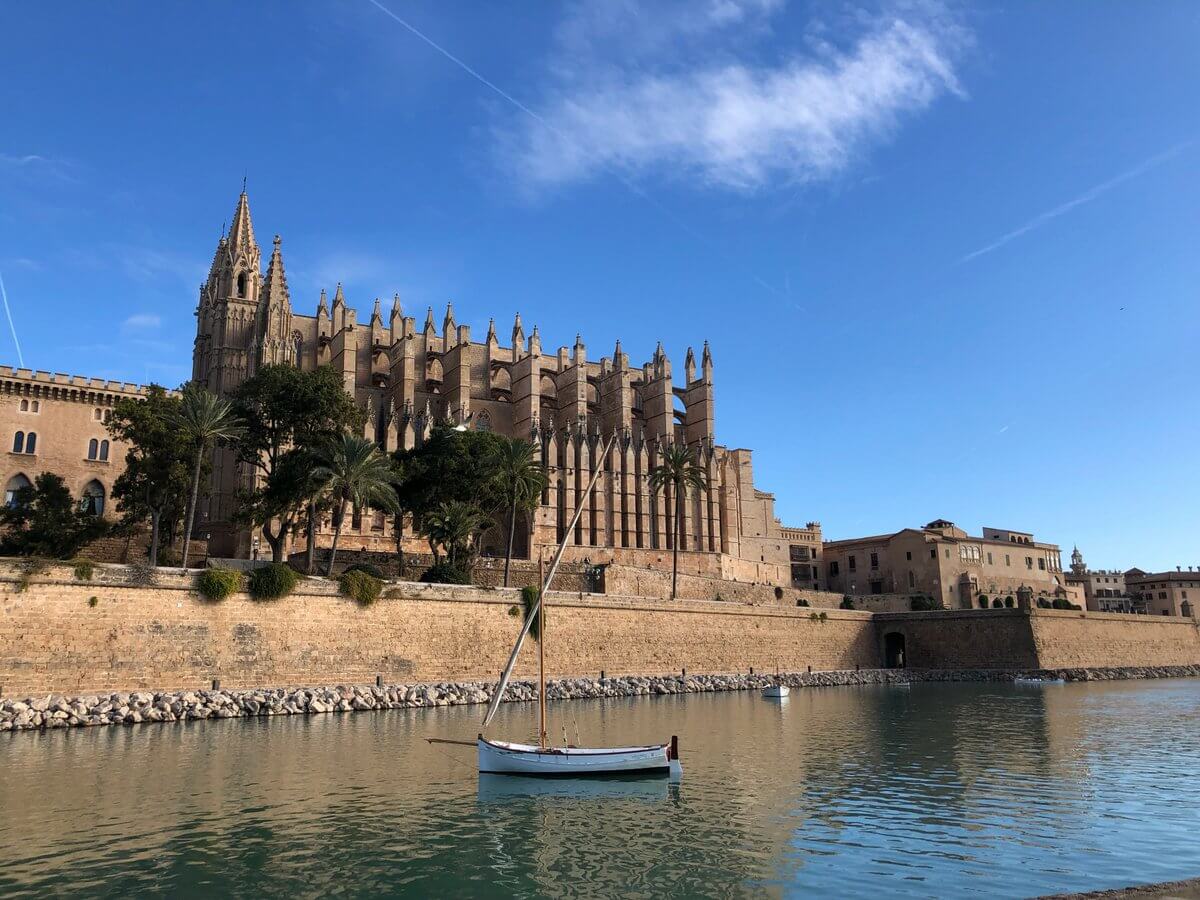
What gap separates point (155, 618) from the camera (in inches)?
1148

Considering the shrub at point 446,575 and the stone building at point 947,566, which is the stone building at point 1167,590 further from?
the shrub at point 446,575

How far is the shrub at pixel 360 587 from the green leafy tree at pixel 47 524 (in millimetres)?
12474

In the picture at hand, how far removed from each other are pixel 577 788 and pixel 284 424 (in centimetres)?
2643

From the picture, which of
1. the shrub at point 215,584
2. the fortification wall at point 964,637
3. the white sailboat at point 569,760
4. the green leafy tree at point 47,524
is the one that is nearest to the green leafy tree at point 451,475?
the green leafy tree at point 47,524

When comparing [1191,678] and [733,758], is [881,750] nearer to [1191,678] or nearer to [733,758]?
[733,758]

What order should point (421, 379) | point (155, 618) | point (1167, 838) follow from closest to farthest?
point (1167, 838)
point (155, 618)
point (421, 379)

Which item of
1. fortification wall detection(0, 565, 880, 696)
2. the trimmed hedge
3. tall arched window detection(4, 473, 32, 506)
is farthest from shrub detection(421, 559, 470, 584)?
tall arched window detection(4, 473, 32, 506)

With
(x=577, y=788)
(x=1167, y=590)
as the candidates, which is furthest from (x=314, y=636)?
(x=1167, y=590)

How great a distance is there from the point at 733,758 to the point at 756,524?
53.6 metres

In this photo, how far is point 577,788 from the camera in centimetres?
1812

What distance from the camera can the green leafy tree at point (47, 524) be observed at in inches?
1506

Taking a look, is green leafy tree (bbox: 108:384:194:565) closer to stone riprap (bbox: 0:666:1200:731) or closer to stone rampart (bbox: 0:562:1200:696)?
stone rampart (bbox: 0:562:1200:696)

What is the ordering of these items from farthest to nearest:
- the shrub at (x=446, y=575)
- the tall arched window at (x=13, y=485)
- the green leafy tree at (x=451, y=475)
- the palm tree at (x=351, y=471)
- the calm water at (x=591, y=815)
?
the tall arched window at (x=13, y=485) < the green leafy tree at (x=451, y=475) < the shrub at (x=446, y=575) < the palm tree at (x=351, y=471) < the calm water at (x=591, y=815)

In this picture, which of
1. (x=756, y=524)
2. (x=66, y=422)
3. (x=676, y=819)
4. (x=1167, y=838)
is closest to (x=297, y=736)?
(x=676, y=819)
